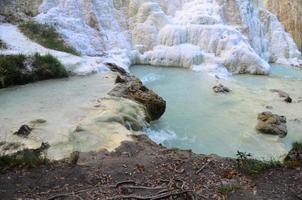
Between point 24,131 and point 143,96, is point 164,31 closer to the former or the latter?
point 143,96

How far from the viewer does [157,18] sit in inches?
831

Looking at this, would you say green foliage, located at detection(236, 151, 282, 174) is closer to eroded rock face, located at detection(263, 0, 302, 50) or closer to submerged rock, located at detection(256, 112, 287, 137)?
submerged rock, located at detection(256, 112, 287, 137)

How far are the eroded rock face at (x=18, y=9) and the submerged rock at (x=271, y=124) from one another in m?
10.5

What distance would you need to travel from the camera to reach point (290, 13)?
26.1m

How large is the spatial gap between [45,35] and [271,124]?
946cm

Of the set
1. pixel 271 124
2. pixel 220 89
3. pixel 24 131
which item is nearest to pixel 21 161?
pixel 24 131

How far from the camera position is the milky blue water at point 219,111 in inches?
420

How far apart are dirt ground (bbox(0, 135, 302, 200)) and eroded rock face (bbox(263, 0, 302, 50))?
67.0ft

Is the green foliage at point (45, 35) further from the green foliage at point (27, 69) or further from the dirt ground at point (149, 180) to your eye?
the dirt ground at point (149, 180)

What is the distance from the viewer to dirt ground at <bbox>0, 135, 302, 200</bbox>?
595cm

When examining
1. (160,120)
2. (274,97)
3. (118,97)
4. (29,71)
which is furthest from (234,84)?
(29,71)

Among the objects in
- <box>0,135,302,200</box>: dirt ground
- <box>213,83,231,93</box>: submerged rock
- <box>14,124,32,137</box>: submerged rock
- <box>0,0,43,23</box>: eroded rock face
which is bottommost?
<box>213,83,231,93</box>: submerged rock

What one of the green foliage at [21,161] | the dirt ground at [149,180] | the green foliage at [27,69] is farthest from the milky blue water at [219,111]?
the green foliage at [21,161]

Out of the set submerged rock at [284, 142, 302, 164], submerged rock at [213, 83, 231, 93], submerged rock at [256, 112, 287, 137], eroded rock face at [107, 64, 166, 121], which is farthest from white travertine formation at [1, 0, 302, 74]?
submerged rock at [284, 142, 302, 164]
